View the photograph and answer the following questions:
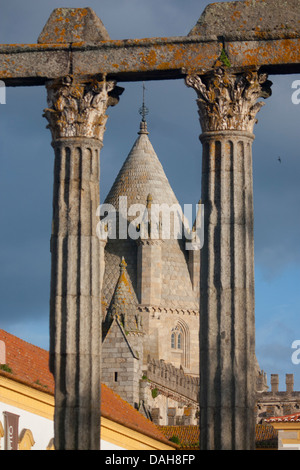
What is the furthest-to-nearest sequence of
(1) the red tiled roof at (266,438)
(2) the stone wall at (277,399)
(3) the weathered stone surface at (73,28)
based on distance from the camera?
(2) the stone wall at (277,399)
(1) the red tiled roof at (266,438)
(3) the weathered stone surface at (73,28)

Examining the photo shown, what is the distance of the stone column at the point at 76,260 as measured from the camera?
26.1 m

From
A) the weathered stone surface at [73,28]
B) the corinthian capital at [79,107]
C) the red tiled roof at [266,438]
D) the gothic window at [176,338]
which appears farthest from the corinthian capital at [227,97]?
the gothic window at [176,338]

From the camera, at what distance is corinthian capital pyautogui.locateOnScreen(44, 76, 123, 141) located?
89.6ft

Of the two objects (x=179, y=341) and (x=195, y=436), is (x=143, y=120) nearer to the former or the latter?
(x=179, y=341)

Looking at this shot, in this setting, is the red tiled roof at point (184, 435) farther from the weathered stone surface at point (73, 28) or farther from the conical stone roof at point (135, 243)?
the conical stone roof at point (135, 243)

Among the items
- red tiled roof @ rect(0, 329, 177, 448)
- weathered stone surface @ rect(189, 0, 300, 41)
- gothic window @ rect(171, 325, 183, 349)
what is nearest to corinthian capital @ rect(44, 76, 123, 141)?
weathered stone surface @ rect(189, 0, 300, 41)

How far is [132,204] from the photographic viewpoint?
112125mm

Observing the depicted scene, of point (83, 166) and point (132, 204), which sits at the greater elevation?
point (132, 204)

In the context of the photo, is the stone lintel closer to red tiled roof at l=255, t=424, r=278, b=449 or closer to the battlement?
red tiled roof at l=255, t=424, r=278, b=449

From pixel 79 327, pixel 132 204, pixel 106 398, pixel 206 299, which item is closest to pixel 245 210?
pixel 206 299

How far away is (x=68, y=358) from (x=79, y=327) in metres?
0.51

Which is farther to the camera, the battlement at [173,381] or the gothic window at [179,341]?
the gothic window at [179,341]

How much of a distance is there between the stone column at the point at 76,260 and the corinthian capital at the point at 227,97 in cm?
154
